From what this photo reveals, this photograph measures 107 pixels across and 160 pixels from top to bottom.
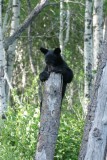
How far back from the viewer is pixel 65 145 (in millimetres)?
8438

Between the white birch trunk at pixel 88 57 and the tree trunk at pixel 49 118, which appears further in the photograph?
the white birch trunk at pixel 88 57

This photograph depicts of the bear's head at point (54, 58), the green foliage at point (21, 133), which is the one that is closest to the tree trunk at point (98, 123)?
the bear's head at point (54, 58)

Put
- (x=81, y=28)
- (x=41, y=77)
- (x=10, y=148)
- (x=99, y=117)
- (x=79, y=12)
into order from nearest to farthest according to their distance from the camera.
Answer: (x=99, y=117) → (x=41, y=77) → (x=10, y=148) → (x=79, y=12) → (x=81, y=28)

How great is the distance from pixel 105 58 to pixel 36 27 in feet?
62.1

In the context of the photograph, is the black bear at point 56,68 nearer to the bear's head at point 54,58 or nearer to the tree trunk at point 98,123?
the bear's head at point 54,58

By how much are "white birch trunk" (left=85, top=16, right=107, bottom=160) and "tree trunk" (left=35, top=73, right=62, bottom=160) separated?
1.68ft

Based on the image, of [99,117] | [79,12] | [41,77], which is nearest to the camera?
[99,117]

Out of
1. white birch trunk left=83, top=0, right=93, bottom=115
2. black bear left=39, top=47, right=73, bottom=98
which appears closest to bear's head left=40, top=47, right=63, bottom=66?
black bear left=39, top=47, right=73, bottom=98

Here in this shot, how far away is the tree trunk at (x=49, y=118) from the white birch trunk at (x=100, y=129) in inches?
20.1

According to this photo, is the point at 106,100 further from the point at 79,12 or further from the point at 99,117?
the point at 79,12

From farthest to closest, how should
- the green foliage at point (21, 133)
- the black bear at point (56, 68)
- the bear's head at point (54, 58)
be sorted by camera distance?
the green foliage at point (21, 133), the bear's head at point (54, 58), the black bear at point (56, 68)

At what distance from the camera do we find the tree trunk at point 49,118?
6.19m

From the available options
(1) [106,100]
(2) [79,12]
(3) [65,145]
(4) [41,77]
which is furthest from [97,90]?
(2) [79,12]

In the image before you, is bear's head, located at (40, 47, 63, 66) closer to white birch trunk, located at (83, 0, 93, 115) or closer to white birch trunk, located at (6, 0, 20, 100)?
white birch trunk, located at (83, 0, 93, 115)
